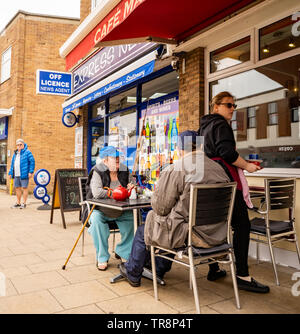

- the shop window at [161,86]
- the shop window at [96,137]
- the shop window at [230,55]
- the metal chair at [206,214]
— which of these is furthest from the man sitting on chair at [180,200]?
the shop window at [96,137]

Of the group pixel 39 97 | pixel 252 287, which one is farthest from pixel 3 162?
pixel 252 287

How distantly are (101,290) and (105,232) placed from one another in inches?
30.0

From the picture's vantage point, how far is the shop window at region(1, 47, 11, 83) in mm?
14953

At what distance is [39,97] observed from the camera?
541 inches

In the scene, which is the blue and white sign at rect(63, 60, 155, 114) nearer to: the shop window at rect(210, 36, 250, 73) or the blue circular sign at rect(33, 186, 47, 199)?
the shop window at rect(210, 36, 250, 73)

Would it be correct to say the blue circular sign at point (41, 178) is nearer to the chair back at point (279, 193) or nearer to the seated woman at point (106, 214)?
the seated woman at point (106, 214)

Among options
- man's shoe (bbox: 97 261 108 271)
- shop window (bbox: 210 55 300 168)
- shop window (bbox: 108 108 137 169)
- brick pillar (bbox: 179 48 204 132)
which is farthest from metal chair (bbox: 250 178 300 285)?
shop window (bbox: 108 108 137 169)

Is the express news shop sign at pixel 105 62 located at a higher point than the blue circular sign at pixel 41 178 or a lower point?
higher

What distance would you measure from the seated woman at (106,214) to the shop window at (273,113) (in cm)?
198

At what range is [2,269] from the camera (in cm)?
377

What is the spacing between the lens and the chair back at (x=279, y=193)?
11.0ft

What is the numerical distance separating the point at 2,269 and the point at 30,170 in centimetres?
544

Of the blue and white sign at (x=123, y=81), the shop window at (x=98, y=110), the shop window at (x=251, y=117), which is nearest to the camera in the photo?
the shop window at (x=251, y=117)
